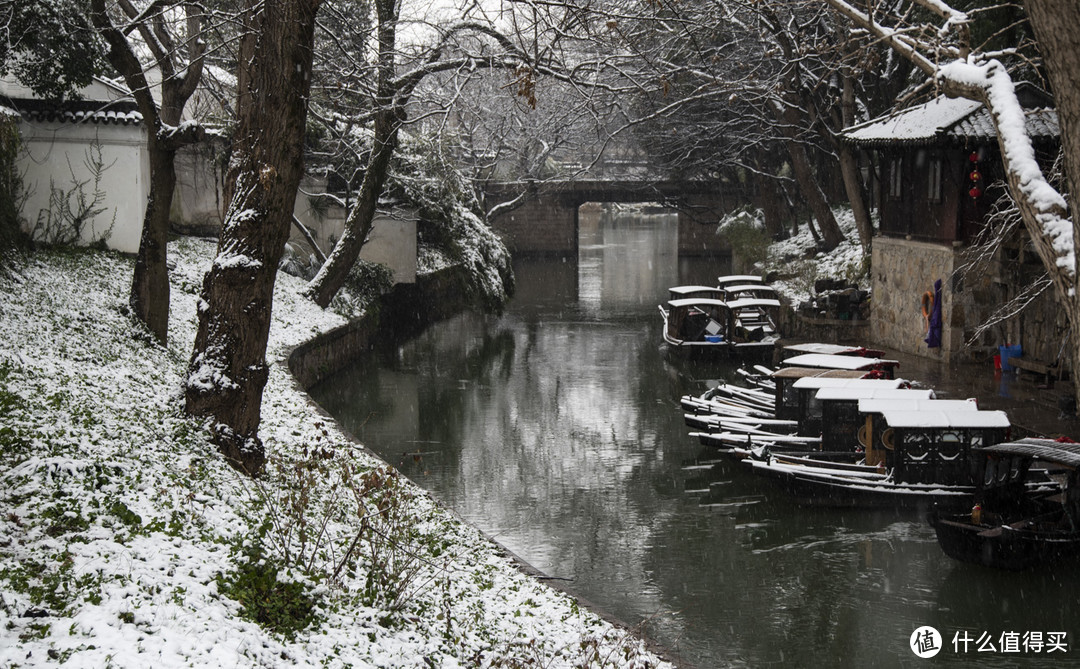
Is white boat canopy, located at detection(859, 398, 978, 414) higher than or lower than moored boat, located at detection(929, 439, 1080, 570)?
higher

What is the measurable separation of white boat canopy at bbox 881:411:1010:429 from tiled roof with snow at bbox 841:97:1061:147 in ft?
24.4

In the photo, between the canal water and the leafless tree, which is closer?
the leafless tree

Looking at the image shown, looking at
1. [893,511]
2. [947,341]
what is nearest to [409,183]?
[947,341]

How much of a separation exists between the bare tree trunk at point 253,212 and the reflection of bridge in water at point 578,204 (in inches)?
1438

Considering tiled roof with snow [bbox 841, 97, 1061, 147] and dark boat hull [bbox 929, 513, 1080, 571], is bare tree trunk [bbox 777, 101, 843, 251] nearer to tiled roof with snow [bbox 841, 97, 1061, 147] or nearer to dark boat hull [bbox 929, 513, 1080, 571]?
tiled roof with snow [bbox 841, 97, 1061, 147]

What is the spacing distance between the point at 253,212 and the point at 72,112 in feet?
40.1

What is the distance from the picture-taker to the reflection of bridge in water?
49.3 meters

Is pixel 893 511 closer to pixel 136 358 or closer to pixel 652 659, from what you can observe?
pixel 652 659

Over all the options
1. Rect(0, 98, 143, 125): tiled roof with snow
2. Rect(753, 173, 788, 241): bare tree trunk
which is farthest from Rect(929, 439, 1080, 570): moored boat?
Rect(753, 173, 788, 241): bare tree trunk

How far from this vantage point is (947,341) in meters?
22.1

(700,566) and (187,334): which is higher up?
(187,334)

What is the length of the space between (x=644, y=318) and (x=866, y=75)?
10.0 metres

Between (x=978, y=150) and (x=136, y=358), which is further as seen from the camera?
(x=978, y=150)

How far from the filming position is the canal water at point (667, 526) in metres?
10.3
